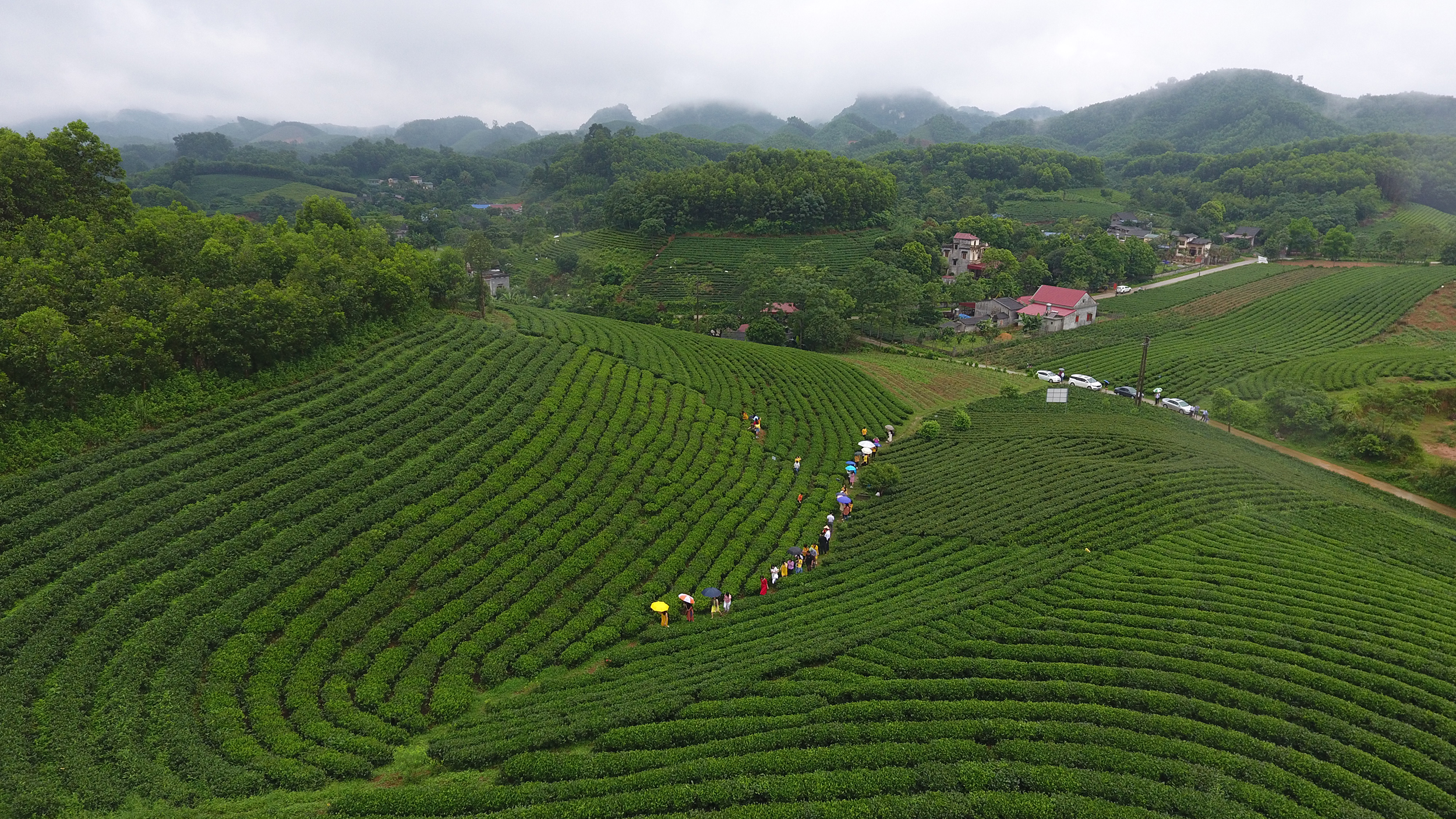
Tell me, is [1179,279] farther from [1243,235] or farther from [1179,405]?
[1179,405]

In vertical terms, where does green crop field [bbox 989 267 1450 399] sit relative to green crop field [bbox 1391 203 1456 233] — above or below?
below

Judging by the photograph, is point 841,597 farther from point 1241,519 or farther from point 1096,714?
point 1241,519

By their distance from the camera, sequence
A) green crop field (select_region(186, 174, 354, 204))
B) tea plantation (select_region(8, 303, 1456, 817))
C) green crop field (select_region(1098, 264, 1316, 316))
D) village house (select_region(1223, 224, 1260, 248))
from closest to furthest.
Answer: tea plantation (select_region(8, 303, 1456, 817)) → green crop field (select_region(1098, 264, 1316, 316)) → village house (select_region(1223, 224, 1260, 248)) → green crop field (select_region(186, 174, 354, 204))

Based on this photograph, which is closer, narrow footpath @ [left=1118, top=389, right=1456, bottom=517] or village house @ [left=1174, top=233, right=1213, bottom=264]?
narrow footpath @ [left=1118, top=389, right=1456, bottom=517]

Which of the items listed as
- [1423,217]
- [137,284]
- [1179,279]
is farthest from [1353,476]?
[1423,217]

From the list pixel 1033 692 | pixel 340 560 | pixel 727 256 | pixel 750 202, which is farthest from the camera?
pixel 750 202

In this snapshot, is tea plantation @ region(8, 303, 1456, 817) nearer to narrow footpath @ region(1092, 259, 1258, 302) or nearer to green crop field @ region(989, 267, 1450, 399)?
green crop field @ region(989, 267, 1450, 399)

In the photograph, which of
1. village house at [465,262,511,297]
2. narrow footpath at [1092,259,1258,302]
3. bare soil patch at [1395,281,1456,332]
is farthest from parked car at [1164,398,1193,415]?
village house at [465,262,511,297]
